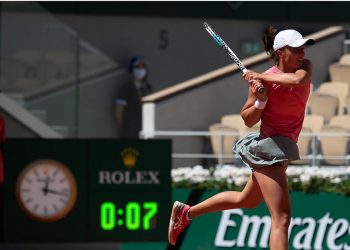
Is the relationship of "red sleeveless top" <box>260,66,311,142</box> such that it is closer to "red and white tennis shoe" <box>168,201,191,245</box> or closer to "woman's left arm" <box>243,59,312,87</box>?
"woman's left arm" <box>243,59,312,87</box>

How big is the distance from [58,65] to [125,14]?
75.7 inches

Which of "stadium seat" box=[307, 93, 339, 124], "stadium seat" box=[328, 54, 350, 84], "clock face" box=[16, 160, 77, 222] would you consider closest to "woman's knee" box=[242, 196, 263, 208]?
"clock face" box=[16, 160, 77, 222]

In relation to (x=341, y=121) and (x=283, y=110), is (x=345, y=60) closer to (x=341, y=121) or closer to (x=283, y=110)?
(x=341, y=121)

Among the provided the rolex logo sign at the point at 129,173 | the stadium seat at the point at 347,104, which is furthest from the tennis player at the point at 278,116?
the stadium seat at the point at 347,104

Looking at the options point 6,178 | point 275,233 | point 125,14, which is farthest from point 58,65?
point 275,233

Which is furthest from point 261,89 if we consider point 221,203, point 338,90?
point 338,90

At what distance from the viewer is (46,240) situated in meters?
10.6

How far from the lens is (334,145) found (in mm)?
13391

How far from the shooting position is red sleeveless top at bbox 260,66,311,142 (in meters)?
7.17

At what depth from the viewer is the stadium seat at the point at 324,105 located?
14.5 meters

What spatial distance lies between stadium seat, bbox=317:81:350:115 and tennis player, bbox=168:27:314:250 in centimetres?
744

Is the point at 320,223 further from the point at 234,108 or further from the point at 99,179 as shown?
the point at 234,108

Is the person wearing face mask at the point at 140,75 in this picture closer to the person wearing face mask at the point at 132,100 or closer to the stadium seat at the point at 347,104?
the person wearing face mask at the point at 132,100

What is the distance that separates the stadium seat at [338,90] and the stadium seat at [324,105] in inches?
5.3
